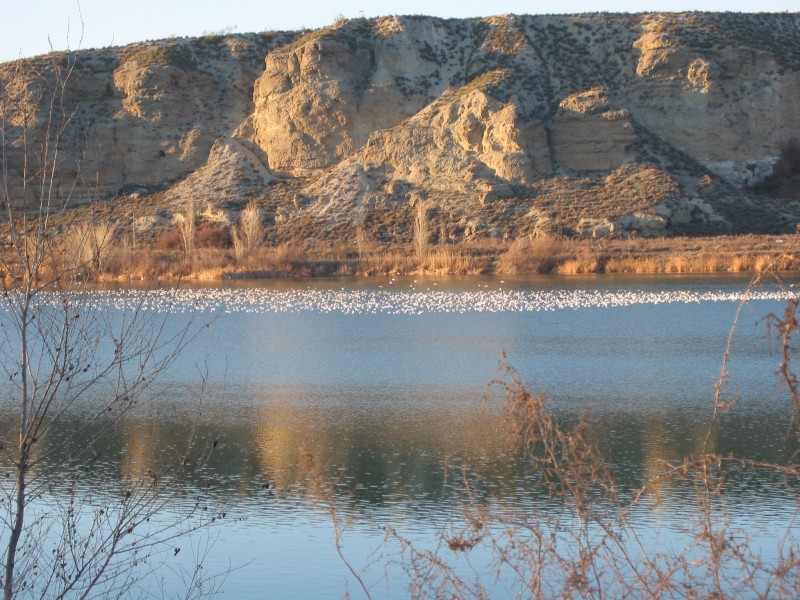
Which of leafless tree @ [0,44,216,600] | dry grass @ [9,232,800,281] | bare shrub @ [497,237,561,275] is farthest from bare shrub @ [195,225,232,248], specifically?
leafless tree @ [0,44,216,600]

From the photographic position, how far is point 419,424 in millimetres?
13219

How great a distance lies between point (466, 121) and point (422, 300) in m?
28.5

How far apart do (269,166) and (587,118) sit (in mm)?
18523

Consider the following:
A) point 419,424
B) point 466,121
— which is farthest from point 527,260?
point 419,424

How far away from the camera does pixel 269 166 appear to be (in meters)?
62.7

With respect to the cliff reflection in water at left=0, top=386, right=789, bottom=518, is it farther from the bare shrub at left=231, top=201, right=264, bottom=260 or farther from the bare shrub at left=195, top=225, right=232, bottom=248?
the bare shrub at left=195, top=225, right=232, bottom=248

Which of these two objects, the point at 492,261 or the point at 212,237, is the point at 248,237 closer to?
the point at 212,237

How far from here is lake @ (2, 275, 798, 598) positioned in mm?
8547

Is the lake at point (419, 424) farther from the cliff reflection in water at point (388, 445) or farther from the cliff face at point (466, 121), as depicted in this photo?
the cliff face at point (466, 121)

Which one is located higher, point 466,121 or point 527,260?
point 466,121

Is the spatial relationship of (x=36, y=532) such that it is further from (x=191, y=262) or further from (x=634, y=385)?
(x=191, y=262)

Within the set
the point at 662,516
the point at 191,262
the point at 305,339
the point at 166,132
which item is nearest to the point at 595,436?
the point at 662,516

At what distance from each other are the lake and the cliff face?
91.2 feet

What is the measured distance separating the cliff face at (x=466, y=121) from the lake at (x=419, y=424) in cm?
2781
